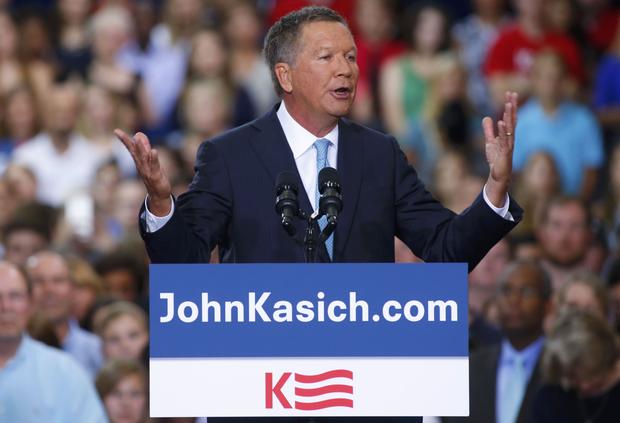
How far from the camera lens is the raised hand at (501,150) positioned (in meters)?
4.03

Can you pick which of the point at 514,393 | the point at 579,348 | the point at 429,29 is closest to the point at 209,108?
the point at 429,29

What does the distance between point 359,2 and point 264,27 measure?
2.69 ft

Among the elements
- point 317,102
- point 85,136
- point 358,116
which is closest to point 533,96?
point 358,116

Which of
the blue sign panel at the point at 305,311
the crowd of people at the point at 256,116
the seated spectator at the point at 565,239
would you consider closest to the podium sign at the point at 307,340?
the blue sign panel at the point at 305,311

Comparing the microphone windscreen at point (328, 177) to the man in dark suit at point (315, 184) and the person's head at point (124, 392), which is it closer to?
the man in dark suit at point (315, 184)

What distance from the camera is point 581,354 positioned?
6.44 meters

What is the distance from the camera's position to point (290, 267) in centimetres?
378

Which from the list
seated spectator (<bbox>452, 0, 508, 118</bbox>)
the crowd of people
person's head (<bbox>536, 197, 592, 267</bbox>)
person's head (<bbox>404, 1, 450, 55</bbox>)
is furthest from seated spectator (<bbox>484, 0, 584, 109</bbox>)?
person's head (<bbox>536, 197, 592, 267</bbox>)

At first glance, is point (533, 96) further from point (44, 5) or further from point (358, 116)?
point (44, 5)

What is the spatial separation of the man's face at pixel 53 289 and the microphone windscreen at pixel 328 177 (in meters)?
4.20

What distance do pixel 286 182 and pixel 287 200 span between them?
0.09m

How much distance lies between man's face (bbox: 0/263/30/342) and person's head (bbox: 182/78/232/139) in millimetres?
4455

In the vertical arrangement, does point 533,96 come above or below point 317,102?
above

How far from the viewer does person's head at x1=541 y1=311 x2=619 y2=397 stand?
645cm
